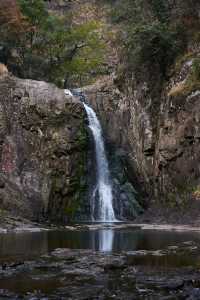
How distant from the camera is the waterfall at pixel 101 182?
42500 millimetres

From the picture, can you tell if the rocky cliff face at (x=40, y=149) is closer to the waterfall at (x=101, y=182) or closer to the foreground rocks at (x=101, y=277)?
the waterfall at (x=101, y=182)

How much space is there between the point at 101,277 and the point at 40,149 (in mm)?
28939

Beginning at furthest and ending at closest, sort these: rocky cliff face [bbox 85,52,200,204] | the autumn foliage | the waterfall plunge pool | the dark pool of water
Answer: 1. the autumn foliage
2. rocky cliff face [bbox 85,52,200,204]
3. the dark pool of water
4. the waterfall plunge pool

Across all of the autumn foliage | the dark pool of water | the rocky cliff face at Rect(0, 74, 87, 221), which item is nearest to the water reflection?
the dark pool of water

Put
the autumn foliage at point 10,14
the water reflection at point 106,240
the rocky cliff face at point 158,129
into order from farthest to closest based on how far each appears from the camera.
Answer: the autumn foliage at point 10,14 < the rocky cliff face at point 158,129 < the water reflection at point 106,240

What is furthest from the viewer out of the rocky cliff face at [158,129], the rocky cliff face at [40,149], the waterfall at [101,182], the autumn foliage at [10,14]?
the autumn foliage at [10,14]

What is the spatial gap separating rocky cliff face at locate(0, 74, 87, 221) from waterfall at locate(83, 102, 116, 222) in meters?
1.46

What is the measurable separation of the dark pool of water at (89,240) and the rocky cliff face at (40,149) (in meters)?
10.1

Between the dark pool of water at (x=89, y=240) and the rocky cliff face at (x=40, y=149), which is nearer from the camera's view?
the dark pool of water at (x=89, y=240)

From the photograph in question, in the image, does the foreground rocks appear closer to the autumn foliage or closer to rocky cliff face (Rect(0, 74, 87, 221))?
rocky cliff face (Rect(0, 74, 87, 221))

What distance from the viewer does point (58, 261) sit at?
19.2 m

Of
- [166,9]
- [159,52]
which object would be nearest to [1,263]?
[159,52]

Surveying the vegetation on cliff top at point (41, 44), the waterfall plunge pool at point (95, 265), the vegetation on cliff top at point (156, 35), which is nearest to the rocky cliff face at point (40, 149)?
the vegetation on cliff top at point (156, 35)

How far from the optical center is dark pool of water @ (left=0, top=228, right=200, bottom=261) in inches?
886
